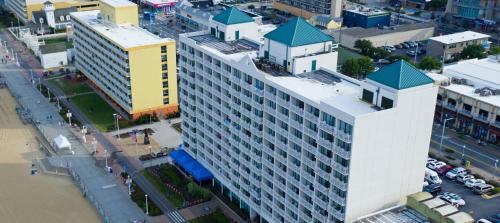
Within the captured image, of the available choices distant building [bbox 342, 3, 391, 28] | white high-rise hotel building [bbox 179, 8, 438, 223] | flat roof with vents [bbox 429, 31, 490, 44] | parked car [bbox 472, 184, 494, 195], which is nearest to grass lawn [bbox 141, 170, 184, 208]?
white high-rise hotel building [bbox 179, 8, 438, 223]

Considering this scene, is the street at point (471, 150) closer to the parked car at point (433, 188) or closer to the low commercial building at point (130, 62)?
the parked car at point (433, 188)

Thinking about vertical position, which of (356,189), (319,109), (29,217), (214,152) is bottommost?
(29,217)

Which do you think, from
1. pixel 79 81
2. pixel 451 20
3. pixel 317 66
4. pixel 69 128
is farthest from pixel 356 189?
pixel 451 20

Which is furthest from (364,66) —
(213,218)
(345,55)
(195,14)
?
(195,14)

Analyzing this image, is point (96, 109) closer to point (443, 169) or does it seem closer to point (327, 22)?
point (443, 169)

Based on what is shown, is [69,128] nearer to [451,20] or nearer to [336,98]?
[336,98]
